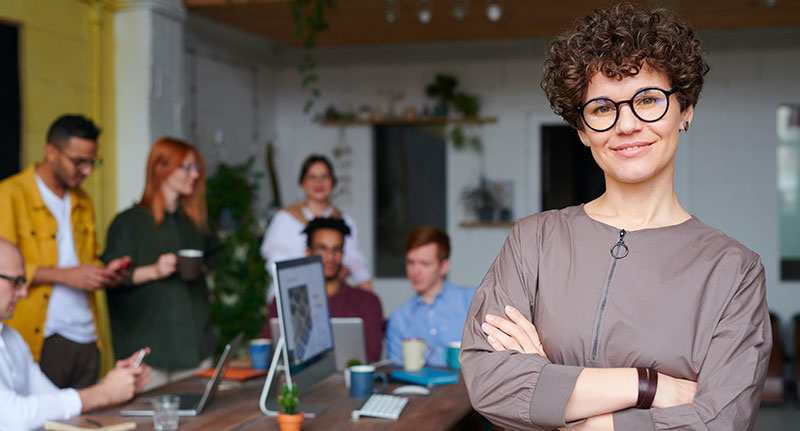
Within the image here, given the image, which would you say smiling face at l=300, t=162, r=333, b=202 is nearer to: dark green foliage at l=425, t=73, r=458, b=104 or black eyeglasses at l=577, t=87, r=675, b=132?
dark green foliage at l=425, t=73, r=458, b=104

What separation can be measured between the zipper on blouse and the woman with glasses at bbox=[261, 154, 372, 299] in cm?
277

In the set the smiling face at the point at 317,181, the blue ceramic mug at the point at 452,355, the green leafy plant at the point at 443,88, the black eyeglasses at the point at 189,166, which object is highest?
the green leafy plant at the point at 443,88

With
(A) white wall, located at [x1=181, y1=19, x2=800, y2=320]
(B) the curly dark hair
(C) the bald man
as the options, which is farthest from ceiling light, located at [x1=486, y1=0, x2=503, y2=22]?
(B) the curly dark hair

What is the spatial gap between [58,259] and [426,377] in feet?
5.29

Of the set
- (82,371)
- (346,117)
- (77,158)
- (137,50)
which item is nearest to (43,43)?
(137,50)

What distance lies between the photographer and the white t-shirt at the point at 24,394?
2.01m

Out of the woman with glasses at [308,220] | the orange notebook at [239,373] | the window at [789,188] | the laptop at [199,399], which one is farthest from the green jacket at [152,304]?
the window at [789,188]

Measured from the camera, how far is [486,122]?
6.65m

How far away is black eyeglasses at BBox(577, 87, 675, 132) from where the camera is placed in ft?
4.27

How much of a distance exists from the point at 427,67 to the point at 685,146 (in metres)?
2.23

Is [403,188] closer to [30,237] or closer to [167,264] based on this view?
[167,264]

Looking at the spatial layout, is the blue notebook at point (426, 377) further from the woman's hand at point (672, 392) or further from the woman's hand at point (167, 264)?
the woman's hand at point (672, 392)

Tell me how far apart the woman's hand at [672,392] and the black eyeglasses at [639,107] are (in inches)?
16.5

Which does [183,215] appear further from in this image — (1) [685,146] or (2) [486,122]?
(1) [685,146]
